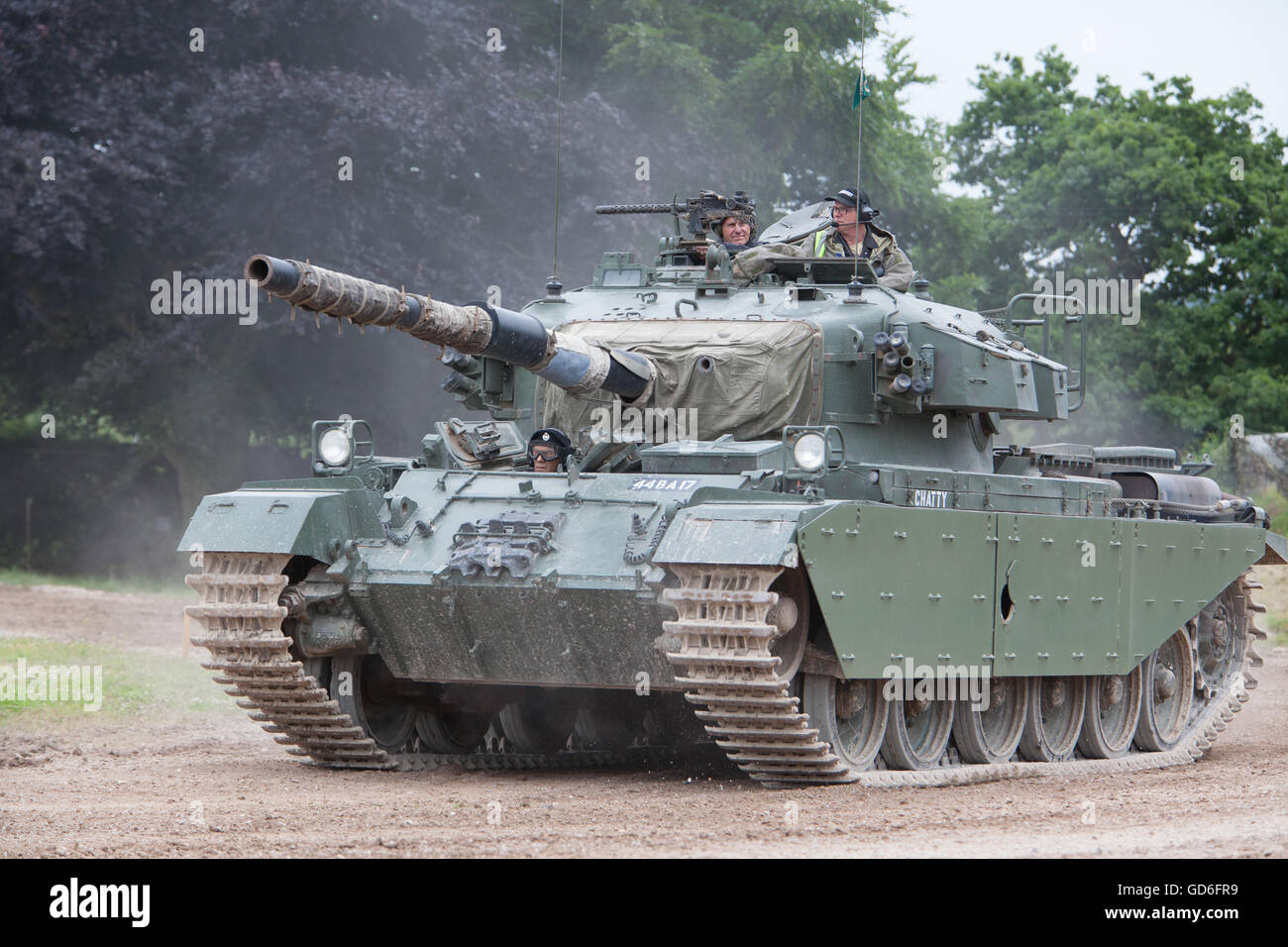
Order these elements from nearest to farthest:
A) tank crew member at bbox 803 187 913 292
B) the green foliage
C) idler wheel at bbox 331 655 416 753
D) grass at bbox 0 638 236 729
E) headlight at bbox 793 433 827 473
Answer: headlight at bbox 793 433 827 473 < idler wheel at bbox 331 655 416 753 < tank crew member at bbox 803 187 913 292 < grass at bbox 0 638 236 729 < the green foliage

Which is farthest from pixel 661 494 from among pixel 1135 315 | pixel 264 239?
pixel 1135 315

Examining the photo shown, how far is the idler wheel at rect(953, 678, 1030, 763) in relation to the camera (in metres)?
14.0

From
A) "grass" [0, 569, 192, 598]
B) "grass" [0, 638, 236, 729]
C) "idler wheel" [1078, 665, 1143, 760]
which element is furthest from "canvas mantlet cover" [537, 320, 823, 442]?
"grass" [0, 569, 192, 598]

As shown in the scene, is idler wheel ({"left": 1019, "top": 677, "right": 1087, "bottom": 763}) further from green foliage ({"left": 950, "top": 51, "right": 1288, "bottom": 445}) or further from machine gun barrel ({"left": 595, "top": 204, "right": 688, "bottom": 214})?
green foliage ({"left": 950, "top": 51, "right": 1288, "bottom": 445})

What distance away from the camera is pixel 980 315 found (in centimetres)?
1566

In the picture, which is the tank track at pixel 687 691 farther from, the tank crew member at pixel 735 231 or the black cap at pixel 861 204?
the black cap at pixel 861 204

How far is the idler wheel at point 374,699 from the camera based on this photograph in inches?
522

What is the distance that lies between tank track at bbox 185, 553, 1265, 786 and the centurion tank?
0.08 feet

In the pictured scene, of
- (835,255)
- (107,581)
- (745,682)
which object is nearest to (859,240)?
(835,255)

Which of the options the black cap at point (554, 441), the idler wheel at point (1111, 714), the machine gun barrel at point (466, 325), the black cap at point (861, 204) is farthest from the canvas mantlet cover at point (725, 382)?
the idler wheel at point (1111, 714)

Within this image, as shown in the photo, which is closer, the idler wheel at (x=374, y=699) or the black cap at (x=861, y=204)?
the idler wheel at (x=374, y=699)

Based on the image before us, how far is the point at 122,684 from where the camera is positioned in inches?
718

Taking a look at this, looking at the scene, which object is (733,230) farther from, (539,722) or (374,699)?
(374,699)

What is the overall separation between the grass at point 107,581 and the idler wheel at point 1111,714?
15.1 meters
